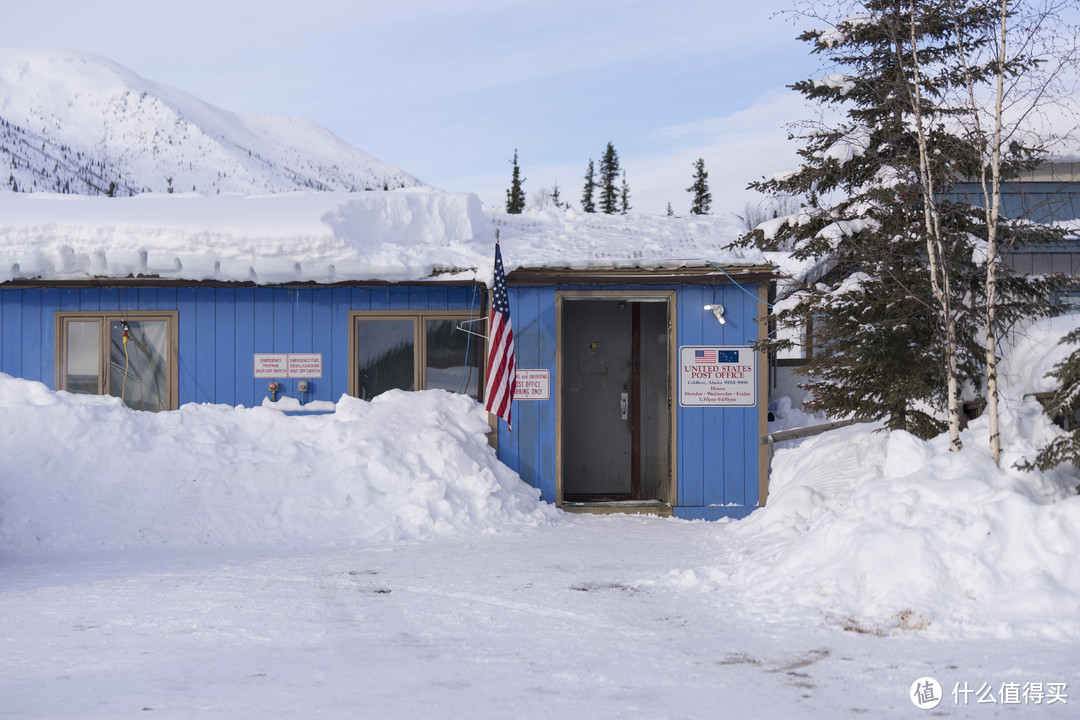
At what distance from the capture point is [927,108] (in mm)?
8820

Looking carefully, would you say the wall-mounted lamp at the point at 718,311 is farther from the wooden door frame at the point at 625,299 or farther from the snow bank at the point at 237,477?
the snow bank at the point at 237,477

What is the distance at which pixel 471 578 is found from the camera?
23.1 ft

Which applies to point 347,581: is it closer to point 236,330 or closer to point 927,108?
point 236,330

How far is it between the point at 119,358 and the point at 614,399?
598cm

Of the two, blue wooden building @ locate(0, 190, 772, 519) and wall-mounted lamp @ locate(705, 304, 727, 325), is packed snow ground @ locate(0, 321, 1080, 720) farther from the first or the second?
wall-mounted lamp @ locate(705, 304, 727, 325)

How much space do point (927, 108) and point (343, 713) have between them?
7.53 m

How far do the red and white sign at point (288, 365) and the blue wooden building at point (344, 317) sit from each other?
0.05ft

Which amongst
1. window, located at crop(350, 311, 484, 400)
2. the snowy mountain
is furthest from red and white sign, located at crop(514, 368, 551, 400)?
the snowy mountain

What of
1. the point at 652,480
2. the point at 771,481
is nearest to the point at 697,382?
the point at 771,481

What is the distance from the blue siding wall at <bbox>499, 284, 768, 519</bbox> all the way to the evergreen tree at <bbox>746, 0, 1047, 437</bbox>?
4.10ft

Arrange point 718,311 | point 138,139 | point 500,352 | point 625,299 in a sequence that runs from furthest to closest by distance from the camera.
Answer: point 138,139
point 625,299
point 718,311
point 500,352

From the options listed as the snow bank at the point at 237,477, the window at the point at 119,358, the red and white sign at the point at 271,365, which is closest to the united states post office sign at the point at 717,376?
the snow bank at the point at 237,477

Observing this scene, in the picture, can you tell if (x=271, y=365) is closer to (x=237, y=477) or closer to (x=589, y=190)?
(x=237, y=477)

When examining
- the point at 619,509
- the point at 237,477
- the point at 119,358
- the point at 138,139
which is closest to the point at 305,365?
the point at 237,477
